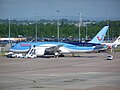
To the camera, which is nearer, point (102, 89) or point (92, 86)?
point (102, 89)

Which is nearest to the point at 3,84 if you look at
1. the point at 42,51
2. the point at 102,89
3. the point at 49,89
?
the point at 49,89

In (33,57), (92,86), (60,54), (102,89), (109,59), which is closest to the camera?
(102,89)

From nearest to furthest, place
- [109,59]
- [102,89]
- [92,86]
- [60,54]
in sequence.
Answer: [102,89] → [92,86] → [109,59] → [60,54]

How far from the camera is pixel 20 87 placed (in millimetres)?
30594

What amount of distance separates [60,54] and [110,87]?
2239 inches

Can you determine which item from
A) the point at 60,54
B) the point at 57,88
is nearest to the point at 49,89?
the point at 57,88

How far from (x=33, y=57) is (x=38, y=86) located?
4960 cm

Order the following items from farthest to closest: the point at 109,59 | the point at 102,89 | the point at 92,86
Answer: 1. the point at 109,59
2. the point at 92,86
3. the point at 102,89

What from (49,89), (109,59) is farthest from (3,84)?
(109,59)

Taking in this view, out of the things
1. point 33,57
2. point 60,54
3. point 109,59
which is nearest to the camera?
point 109,59

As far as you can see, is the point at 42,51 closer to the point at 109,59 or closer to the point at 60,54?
the point at 60,54

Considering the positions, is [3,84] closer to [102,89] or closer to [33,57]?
[102,89]

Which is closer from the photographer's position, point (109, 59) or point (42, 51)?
point (109, 59)

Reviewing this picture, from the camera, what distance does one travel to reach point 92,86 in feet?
101
